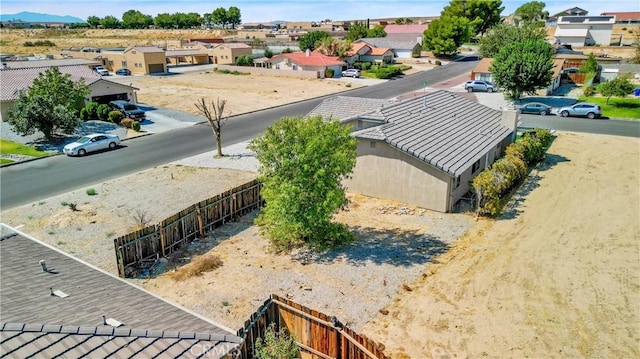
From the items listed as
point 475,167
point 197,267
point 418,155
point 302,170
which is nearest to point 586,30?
point 475,167

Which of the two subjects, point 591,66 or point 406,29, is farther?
point 406,29

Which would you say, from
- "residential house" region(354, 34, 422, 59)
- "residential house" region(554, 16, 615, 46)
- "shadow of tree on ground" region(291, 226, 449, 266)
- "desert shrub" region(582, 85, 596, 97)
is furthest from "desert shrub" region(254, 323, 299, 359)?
"residential house" region(554, 16, 615, 46)

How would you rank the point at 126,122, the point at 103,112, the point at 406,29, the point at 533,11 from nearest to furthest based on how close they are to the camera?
the point at 126,122, the point at 103,112, the point at 406,29, the point at 533,11

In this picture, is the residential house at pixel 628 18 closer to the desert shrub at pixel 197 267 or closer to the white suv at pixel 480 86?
the white suv at pixel 480 86

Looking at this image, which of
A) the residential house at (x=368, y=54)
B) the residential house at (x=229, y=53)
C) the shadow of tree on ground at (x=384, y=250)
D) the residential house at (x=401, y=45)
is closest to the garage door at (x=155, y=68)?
the residential house at (x=229, y=53)

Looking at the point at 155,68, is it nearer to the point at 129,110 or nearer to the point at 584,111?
the point at 129,110

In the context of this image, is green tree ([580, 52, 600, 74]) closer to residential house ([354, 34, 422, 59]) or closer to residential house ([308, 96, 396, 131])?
residential house ([308, 96, 396, 131])

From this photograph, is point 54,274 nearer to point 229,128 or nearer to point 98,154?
point 98,154
